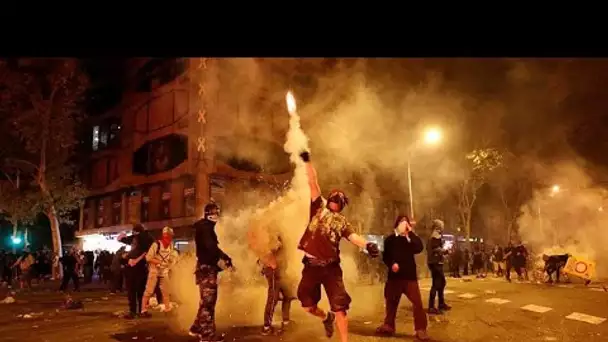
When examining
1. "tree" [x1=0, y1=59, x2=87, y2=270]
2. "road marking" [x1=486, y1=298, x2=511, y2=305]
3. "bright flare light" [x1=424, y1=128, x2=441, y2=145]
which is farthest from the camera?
"tree" [x1=0, y1=59, x2=87, y2=270]

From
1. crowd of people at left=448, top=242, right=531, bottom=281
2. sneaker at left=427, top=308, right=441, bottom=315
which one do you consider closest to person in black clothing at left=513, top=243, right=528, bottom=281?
crowd of people at left=448, top=242, right=531, bottom=281

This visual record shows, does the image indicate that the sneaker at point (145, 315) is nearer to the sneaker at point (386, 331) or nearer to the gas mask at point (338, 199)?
the sneaker at point (386, 331)

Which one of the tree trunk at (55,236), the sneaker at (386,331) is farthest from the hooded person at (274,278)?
the tree trunk at (55,236)

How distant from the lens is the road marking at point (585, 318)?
28.5ft

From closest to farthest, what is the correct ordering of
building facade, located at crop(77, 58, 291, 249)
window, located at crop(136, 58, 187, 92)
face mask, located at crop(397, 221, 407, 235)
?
face mask, located at crop(397, 221, 407, 235)
building facade, located at crop(77, 58, 291, 249)
window, located at crop(136, 58, 187, 92)

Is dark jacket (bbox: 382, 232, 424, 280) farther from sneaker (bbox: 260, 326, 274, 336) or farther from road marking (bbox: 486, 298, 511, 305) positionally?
road marking (bbox: 486, 298, 511, 305)

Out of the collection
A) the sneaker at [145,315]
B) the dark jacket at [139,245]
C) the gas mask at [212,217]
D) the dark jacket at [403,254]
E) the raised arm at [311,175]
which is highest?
the raised arm at [311,175]

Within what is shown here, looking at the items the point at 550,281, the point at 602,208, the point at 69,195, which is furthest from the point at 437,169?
the point at 69,195

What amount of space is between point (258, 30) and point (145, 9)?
98 centimetres

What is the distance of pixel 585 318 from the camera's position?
9008mm

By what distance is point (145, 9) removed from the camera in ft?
14.7

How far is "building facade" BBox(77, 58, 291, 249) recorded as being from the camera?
24703 mm

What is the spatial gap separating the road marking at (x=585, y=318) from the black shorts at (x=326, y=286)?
5.13 metres

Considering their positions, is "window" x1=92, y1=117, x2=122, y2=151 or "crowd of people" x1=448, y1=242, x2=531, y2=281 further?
"window" x1=92, y1=117, x2=122, y2=151
